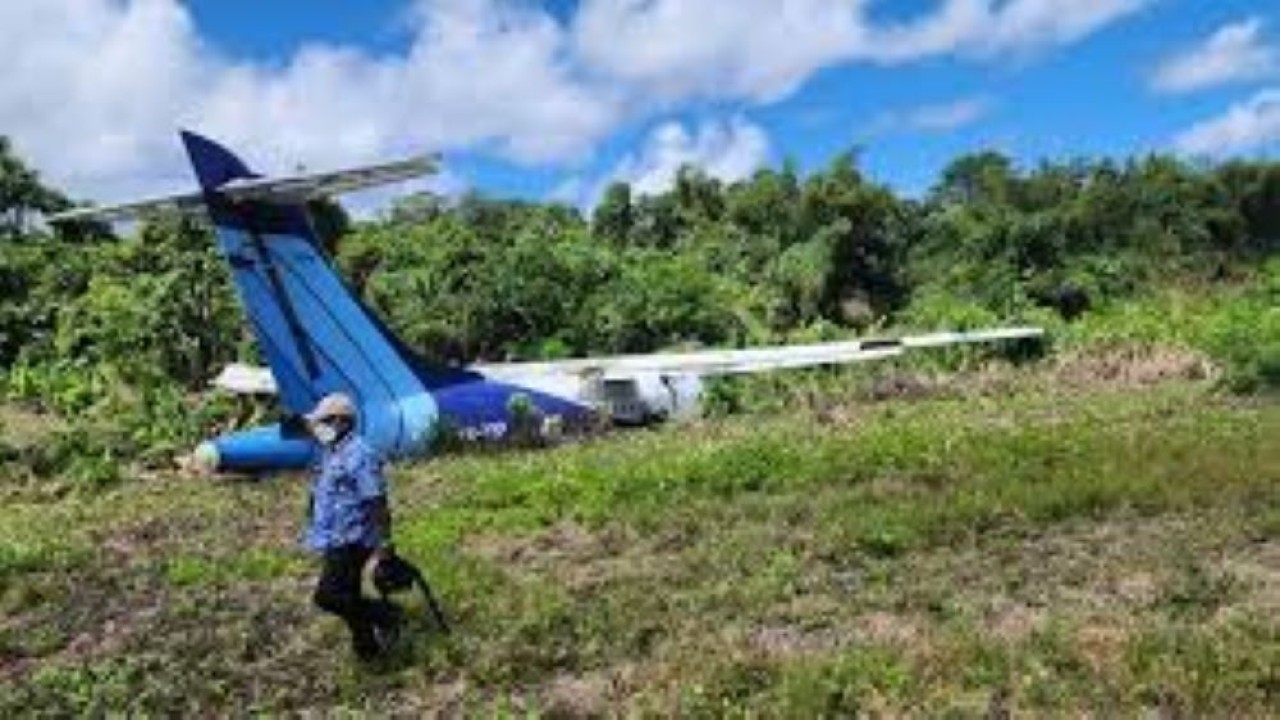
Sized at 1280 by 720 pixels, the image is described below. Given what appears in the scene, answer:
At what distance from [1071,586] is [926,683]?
3.03 metres

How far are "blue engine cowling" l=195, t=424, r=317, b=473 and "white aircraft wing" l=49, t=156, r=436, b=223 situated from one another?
2905 millimetres

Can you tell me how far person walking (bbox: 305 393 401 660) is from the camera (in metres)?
13.6

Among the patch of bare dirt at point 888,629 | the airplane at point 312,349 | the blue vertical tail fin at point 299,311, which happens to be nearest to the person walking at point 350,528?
the patch of bare dirt at point 888,629

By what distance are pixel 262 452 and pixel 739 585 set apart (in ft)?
37.4

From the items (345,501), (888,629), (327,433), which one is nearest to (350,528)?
(345,501)

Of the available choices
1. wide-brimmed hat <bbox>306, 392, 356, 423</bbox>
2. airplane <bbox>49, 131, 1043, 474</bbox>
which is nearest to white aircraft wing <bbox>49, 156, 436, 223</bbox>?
airplane <bbox>49, 131, 1043, 474</bbox>

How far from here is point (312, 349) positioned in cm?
2461

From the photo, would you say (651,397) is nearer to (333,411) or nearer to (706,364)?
(706,364)

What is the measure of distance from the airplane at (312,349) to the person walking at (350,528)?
28.0 feet

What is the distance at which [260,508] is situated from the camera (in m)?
21.9

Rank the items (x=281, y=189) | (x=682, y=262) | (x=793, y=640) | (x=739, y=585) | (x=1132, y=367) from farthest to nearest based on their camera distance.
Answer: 1. (x=682, y=262)
2. (x=1132, y=367)
3. (x=281, y=189)
4. (x=739, y=585)
5. (x=793, y=640)

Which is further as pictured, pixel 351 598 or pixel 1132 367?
pixel 1132 367

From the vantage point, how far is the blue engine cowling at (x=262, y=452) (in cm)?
2511

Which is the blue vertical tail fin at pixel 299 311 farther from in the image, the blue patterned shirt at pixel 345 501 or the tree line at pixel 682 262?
the blue patterned shirt at pixel 345 501
